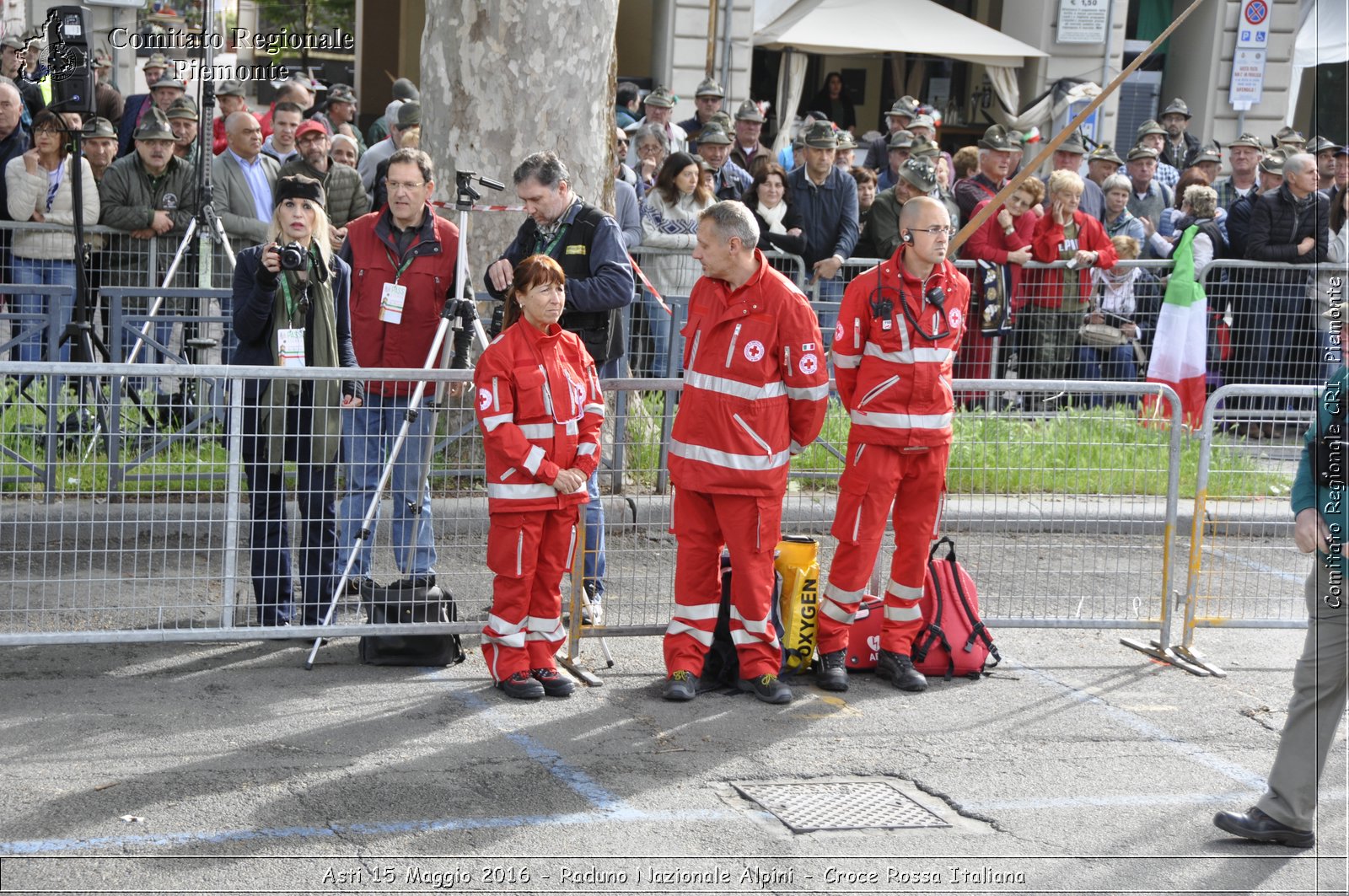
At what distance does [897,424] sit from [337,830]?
119 inches

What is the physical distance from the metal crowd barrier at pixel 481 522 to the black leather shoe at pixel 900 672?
70cm

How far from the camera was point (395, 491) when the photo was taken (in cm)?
720

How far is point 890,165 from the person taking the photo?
14141 millimetres

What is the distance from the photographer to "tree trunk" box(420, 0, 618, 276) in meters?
10.0

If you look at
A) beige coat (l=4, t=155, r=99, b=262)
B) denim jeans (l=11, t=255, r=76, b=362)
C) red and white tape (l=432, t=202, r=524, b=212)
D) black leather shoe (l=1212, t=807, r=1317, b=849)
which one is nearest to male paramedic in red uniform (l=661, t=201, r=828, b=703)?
red and white tape (l=432, t=202, r=524, b=212)

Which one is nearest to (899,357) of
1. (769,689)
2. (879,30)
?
(769,689)

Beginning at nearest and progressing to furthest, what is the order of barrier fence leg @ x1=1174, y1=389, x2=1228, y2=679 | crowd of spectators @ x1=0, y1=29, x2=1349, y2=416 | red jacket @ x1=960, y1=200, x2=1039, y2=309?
barrier fence leg @ x1=1174, y1=389, x2=1228, y2=679, crowd of spectators @ x1=0, y1=29, x2=1349, y2=416, red jacket @ x1=960, y1=200, x2=1039, y2=309

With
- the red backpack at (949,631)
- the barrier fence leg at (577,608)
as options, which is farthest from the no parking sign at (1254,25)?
the barrier fence leg at (577,608)

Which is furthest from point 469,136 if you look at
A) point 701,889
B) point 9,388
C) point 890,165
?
point 701,889

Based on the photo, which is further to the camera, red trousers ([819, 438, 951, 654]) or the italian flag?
the italian flag

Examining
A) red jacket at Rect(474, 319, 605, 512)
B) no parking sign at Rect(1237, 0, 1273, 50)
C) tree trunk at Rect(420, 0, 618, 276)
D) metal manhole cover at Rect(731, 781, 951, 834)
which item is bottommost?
metal manhole cover at Rect(731, 781, 951, 834)

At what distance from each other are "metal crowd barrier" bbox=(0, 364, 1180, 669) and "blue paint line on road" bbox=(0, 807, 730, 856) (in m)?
1.78

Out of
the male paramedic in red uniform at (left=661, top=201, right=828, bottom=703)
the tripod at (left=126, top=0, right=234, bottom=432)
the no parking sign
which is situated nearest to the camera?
the male paramedic in red uniform at (left=661, top=201, right=828, bottom=703)

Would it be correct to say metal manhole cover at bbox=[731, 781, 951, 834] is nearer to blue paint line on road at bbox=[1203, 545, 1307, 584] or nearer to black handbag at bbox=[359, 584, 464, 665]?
black handbag at bbox=[359, 584, 464, 665]
